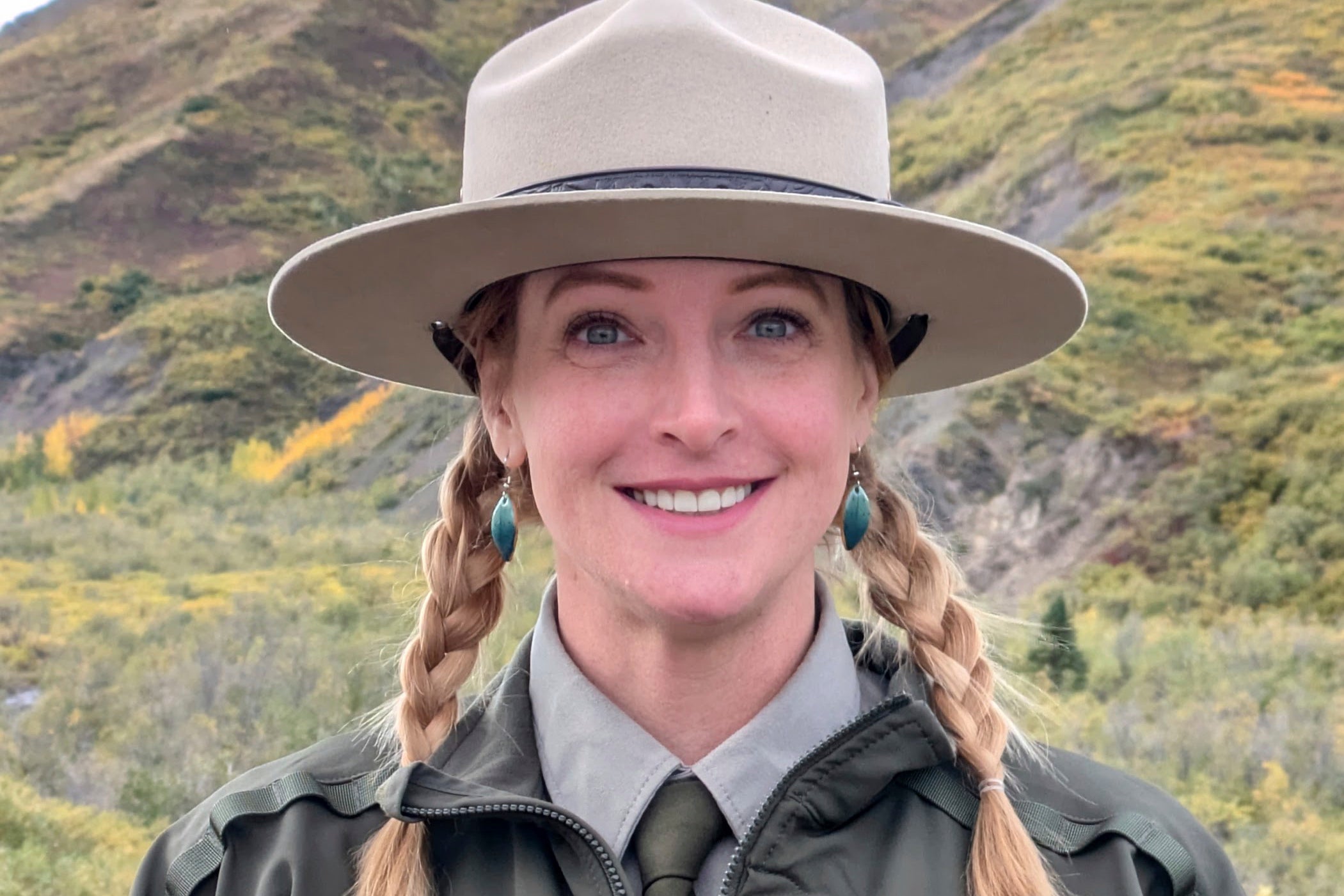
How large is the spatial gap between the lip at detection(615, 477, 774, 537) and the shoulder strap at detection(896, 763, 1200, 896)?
0.43m

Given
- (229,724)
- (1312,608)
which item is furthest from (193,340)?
(1312,608)

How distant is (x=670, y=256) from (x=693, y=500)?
328 mm

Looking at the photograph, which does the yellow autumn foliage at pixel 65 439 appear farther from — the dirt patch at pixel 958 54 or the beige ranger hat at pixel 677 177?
the dirt patch at pixel 958 54

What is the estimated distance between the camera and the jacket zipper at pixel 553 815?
1467mm

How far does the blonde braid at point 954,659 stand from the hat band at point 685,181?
1.79 feet

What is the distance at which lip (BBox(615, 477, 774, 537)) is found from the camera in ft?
5.09

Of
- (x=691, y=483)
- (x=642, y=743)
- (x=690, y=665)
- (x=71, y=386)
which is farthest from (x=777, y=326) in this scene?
(x=71, y=386)

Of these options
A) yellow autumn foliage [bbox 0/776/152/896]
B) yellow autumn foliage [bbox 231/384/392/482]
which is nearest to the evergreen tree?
yellow autumn foliage [bbox 0/776/152/896]

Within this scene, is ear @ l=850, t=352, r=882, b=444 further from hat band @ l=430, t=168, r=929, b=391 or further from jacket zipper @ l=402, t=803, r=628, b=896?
jacket zipper @ l=402, t=803, r=628, b=896

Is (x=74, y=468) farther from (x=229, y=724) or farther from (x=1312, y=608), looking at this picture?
(x=1312, y=608)

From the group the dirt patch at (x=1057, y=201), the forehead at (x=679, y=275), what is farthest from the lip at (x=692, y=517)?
the dirt patch at (x=1057, y=201)

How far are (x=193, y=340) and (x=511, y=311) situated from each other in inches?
586

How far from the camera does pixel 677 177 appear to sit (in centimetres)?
156

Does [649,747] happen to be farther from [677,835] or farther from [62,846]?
[62,846]
